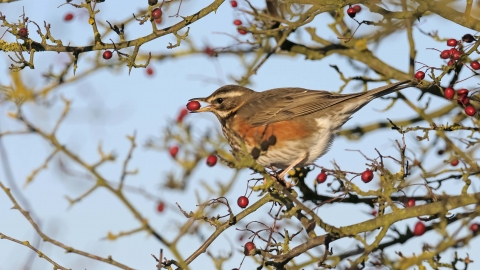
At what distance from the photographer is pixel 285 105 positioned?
6.56 m

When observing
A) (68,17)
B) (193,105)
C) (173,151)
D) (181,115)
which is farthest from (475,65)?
(68,17)

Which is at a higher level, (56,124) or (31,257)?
(56,124)

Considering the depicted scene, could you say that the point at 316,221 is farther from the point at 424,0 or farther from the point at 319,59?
the point at 319,59

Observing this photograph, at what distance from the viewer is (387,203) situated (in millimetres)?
3947

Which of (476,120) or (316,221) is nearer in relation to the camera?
(316,221)

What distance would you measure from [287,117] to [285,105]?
0.20 metres

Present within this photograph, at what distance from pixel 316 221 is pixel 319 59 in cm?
313

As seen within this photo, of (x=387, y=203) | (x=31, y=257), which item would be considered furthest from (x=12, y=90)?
(x=387, y=203)

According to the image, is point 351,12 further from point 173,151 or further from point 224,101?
point 173,151

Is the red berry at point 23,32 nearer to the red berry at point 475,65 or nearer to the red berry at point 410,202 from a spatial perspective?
the red berry at point 410,202

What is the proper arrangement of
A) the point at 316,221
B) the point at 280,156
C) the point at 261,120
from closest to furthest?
1. the point at 316,221
2. the point at 280,156
3. the point at 261,120

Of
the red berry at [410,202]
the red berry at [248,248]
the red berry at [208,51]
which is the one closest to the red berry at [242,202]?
the red berry at [248,248]

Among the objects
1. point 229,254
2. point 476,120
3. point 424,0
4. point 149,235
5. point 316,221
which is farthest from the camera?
point 476,120

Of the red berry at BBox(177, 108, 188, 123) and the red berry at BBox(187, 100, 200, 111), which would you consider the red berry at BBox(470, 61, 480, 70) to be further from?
the red berry at BBox(177, 108, 188, 123)
